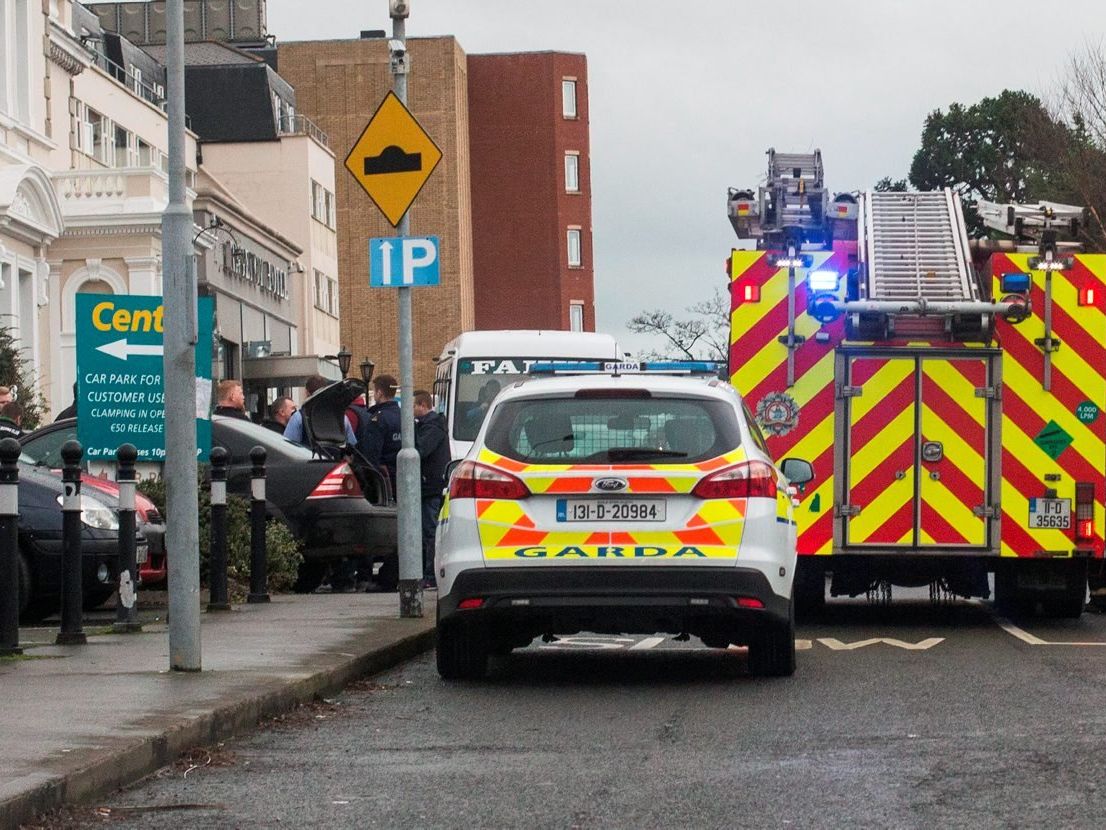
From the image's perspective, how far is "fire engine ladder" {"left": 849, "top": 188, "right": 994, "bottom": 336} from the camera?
1520 cm

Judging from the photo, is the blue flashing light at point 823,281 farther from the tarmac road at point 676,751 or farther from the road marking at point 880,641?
the tarmac road at point 676,751

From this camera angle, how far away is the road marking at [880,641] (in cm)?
1391

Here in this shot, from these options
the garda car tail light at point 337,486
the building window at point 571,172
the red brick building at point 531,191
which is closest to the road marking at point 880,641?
the garda car tail light at point 337,486

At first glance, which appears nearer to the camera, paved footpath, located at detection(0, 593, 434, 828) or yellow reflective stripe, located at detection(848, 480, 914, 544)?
paved footpath, located at detection(0, 593, 434, 828)

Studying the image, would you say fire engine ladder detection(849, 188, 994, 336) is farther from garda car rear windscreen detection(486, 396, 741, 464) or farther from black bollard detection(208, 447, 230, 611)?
black bollard detection(208, 447, 230, 611)

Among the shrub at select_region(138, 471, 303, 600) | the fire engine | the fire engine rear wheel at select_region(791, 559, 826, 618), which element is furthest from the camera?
the shrub at select_region(138, 471, 303, 600)

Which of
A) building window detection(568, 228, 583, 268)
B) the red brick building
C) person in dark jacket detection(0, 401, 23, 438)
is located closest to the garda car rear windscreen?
person in dark jacket detection(0, 401, 23, 438)

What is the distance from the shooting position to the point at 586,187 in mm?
99938

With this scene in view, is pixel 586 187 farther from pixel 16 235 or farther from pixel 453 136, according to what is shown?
pixel 16 235

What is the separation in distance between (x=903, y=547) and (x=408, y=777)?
7.88 meters

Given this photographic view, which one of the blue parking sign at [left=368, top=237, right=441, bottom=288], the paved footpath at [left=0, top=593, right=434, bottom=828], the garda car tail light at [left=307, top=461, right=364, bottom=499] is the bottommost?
the paved footpath at [left=0, top=593, right=434, bottom=828]

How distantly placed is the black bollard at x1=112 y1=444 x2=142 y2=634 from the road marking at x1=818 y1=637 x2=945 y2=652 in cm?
434

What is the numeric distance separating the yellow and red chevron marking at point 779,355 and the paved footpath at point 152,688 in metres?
2.83

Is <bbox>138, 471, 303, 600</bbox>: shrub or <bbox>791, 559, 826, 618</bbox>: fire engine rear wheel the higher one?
<bbox>138, 471, 303, 600</bbox>: shrub
